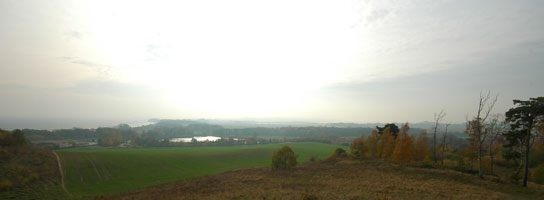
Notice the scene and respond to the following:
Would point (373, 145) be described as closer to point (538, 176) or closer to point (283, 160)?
point (283, 160)

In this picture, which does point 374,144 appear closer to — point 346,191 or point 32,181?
point 346,191

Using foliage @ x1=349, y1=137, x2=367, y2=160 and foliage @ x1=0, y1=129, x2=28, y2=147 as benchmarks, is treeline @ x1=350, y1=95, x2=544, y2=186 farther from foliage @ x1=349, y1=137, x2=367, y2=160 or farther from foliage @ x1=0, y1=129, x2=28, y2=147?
foliage @ x1=0, y1=129, x2=28, y2=147

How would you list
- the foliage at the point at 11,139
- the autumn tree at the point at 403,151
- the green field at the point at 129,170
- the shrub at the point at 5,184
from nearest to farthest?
1. the shrub at the point at 5,184
2. the autumn tree at the point at 403,151
3. the green field at the point at 129,170
4. the foliage at the point at 11,139

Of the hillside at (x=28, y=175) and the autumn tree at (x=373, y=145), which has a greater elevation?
the autumn tree at (x=373, y=145)

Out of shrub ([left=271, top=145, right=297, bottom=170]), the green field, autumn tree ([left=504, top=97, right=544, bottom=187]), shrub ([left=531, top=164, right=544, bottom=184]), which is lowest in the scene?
the green field

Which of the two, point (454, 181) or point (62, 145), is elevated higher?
point (454, 181)

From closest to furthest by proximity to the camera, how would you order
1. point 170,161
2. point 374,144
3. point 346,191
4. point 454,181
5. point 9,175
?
point 346,191
point 454,181
point 9,175
point 374,144
point 170,161

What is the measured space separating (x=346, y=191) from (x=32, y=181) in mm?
50161

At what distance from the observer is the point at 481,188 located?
814 inches

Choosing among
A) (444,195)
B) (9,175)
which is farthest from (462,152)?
(9,175)

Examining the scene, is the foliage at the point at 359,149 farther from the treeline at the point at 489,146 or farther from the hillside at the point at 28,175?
the hillside at the point at 28,175

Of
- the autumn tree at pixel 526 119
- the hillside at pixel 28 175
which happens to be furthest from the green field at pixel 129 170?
the autumn tree at pixel 526 119

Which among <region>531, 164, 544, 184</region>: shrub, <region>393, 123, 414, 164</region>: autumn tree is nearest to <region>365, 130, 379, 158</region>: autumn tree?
<region>393, 123, 414, 164</region>: autumn tree

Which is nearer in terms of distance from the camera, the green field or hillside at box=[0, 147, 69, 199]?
hillside at box=[0, 147, 69, 199]
